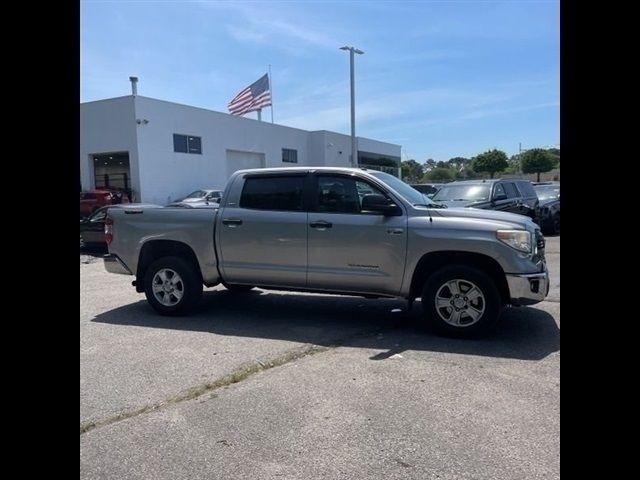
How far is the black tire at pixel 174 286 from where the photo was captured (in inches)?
273

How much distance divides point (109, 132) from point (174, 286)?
23.8 meters

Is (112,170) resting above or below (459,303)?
above

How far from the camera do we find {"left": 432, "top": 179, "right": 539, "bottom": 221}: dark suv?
506 inches

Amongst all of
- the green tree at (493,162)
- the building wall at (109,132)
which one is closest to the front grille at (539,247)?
the building wall at (109,132)

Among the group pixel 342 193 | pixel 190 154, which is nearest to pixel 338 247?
pixel 342 193

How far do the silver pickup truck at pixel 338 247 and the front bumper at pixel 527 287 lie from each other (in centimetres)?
1

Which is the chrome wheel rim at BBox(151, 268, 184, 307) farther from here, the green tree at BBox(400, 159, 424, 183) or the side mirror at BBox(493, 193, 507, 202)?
the green tree at BBox(400, 159, 424, 183)

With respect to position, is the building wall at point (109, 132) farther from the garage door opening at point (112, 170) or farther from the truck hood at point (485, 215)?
the truck hood at point (485, 215)

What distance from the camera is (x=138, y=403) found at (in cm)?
416

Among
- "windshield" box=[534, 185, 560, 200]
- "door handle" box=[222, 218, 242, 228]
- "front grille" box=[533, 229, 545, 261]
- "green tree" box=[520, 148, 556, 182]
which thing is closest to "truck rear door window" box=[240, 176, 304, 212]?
"door handle" box=[222, 218, 242, 228]

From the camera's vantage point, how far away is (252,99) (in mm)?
34688

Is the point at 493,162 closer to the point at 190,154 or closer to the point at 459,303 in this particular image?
the point at 190,154
